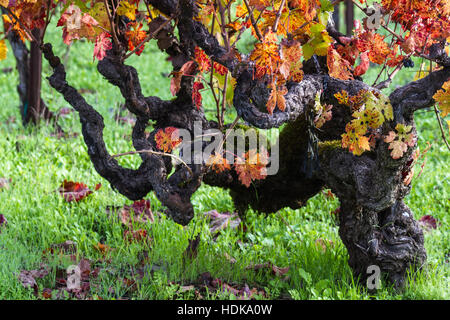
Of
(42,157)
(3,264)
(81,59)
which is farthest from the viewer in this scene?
(81,59)

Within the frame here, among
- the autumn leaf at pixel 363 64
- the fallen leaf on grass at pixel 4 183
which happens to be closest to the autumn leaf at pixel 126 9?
the autumn leaf at pixel 363 64

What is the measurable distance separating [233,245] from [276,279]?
0.57m

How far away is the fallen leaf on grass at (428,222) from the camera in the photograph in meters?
3.84

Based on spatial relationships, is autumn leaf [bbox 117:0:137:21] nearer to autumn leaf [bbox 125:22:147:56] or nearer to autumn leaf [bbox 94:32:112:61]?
autumn leaf [bbox 125:22:147:56]

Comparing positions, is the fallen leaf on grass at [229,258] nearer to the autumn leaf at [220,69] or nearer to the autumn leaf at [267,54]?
the autumn leaf at [220,69]

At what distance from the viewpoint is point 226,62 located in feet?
8.61

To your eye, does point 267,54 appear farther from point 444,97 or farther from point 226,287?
point 226,287

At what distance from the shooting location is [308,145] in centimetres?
326

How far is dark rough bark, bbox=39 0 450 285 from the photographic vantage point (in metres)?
2.64

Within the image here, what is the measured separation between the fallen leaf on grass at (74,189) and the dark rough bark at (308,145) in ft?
3.46

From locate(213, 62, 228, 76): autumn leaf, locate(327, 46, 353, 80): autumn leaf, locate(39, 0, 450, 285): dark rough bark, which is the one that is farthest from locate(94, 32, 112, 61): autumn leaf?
locate(327, 46, 353, 80): autumn leaf

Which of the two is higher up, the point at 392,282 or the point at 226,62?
the point at 226,62
